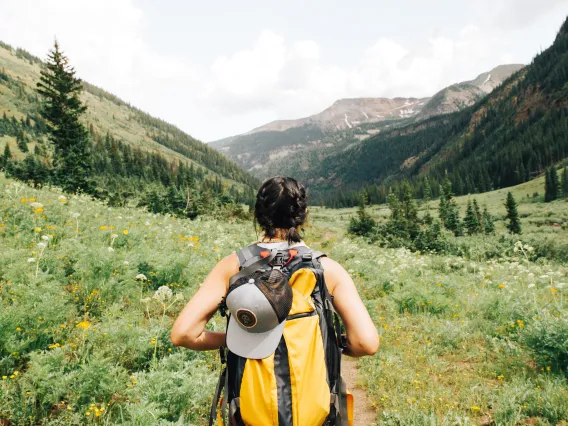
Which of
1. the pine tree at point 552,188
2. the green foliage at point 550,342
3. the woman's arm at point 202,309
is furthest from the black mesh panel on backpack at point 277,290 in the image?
the pine tree at point 552,188

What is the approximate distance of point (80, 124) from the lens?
2595 cm

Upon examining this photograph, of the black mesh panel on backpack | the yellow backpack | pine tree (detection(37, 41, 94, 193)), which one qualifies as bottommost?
the yellow backpack

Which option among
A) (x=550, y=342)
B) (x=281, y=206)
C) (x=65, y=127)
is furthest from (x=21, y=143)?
(x=550, y=342)

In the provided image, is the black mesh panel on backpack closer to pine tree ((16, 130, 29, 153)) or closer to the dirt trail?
the dirt trail

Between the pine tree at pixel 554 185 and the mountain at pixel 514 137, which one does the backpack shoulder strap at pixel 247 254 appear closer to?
the pine tree at pixel 554 185

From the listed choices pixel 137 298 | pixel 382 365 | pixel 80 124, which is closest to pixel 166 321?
pixel 137 298

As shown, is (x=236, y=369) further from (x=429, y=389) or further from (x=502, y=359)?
(x=502, y=359)

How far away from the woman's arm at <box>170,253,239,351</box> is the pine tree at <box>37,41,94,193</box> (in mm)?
27036

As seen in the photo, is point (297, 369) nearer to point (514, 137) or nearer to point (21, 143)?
point (21, 143)

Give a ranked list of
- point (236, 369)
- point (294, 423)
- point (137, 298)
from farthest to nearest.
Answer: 1. point (137, 298)
2. point (236, 369)
3. point (294, 423)

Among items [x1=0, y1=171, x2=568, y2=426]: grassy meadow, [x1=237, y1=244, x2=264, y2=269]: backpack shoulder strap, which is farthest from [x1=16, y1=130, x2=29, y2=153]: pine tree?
[x1=237, y1=244, x2=264, y2=269]: backpack shoulder strap

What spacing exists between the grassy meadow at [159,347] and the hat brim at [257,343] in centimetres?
174

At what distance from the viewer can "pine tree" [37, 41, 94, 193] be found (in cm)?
2516

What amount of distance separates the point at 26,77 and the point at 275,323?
237745 millimetres
